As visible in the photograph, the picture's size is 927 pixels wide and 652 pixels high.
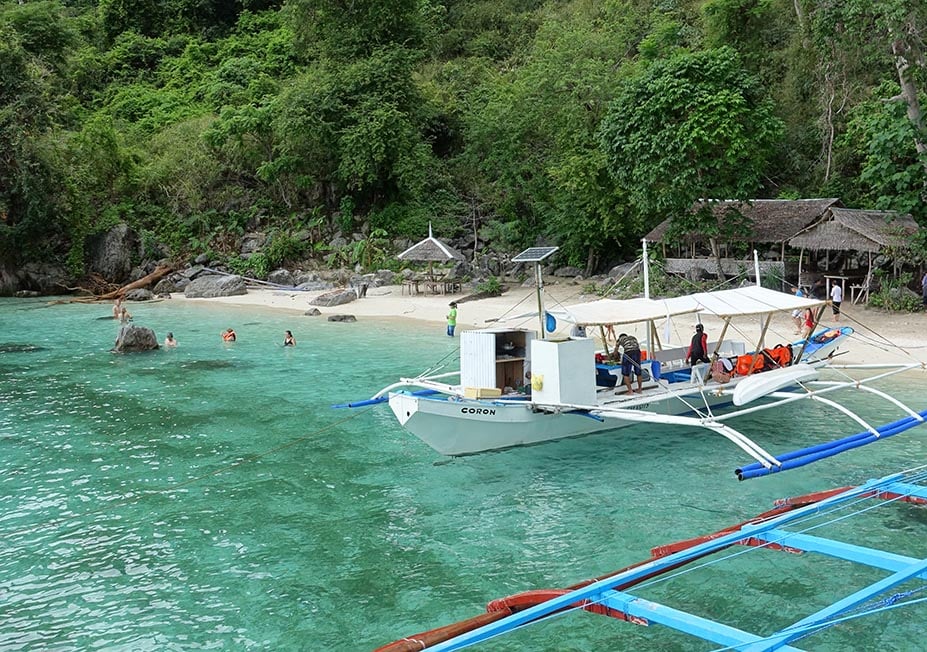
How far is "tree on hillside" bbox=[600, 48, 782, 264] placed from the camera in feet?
95.5

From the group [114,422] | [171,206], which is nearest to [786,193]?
[114,422]

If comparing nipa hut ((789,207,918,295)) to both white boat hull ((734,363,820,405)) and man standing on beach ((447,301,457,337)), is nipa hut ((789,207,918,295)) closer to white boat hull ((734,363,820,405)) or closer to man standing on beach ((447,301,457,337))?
man standing on beach ((447,301,457,337))

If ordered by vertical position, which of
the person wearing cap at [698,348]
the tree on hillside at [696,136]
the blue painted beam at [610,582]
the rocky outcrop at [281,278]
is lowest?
the blue painted beam at [610,582]

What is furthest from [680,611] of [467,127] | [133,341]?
[467,127]

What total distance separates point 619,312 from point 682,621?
9.45 meters

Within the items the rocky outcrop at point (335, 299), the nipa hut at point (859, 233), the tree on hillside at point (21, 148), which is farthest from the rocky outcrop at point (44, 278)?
the nipa hut at point (859, 233)

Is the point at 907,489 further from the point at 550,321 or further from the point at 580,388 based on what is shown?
the point at 550,321

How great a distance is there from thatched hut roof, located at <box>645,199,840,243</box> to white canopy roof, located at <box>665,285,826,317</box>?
A: 15.1 metres

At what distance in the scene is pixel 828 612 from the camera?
6613 millimetres

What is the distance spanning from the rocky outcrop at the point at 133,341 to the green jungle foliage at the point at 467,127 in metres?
16.5

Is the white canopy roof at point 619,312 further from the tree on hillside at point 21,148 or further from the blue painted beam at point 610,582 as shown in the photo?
the tree on hillside at point 21,148

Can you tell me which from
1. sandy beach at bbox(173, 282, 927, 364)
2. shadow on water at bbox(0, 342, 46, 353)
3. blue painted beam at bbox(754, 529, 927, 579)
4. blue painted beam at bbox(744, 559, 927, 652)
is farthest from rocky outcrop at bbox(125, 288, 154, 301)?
blue painted beam at bbox(744, 559, 927, 652)

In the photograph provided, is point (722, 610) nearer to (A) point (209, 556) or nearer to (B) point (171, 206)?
(A) point (209, 556)

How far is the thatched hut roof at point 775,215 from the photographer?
30234 millimetres
